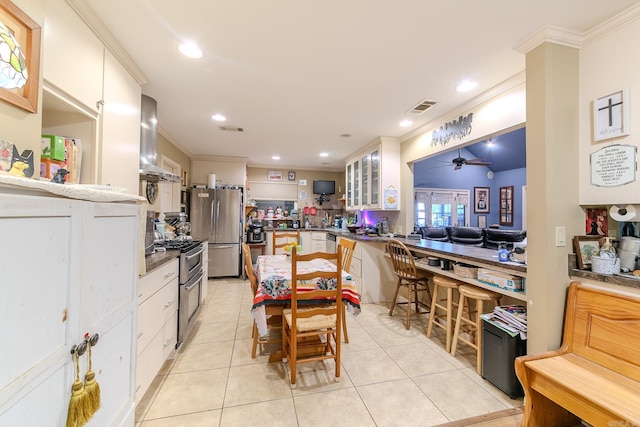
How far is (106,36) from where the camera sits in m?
1.71

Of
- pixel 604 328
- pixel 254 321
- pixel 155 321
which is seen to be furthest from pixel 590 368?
pixel 155 321

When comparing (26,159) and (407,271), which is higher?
(26,159)

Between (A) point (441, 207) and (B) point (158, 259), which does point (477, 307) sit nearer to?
(B) point (158, 259)

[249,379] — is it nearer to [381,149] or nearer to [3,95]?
[3,95]

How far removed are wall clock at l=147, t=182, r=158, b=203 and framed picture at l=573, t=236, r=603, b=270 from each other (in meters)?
4.12

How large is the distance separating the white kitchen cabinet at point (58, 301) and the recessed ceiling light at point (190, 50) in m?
1.35

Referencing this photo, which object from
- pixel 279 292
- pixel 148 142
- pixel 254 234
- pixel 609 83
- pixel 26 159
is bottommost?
pixel 279 292

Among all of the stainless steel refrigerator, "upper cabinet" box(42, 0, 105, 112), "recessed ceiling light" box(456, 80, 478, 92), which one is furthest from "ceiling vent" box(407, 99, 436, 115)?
the stainless steel refrigerator

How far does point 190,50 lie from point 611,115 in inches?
112

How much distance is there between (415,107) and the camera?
9.58 feet

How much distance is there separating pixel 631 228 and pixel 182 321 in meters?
3.45

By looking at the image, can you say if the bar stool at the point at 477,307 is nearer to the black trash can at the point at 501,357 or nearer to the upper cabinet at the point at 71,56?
the black trash can at the point at 501,357

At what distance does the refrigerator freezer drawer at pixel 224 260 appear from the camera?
196 inches

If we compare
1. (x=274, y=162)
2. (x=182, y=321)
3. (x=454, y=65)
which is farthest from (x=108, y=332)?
(x=274, y=162)
